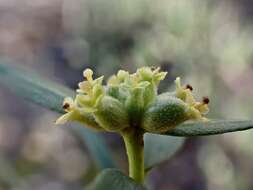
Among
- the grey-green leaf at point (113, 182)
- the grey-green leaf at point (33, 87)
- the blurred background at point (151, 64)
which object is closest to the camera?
the grey-green leaf at point (113, 182)

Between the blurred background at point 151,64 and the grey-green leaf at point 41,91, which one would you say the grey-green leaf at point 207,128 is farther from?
the blurred background at point 151,64

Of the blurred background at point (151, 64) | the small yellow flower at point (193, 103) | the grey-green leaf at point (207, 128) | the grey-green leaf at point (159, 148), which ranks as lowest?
the blurred background at point (151, 64)

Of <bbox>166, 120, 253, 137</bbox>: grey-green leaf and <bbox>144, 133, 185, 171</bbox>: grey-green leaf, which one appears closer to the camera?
<bbox>166, 120, 253, 137</bbox>: grey-green leaf

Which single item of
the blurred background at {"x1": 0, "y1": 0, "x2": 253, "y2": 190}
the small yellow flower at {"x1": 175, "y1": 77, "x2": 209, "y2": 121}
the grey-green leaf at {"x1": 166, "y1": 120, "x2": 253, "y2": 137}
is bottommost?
the blurred background at {"x1": 0, "y1": 0, "x2": 253, "y2": 190}

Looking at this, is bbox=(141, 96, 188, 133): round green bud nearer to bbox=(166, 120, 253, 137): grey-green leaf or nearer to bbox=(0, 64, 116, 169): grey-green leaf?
bbox=(166, 120, 253, 137): grey-green leaf

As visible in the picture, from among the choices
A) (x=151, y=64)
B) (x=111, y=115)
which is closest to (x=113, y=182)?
(x=111, y=115)

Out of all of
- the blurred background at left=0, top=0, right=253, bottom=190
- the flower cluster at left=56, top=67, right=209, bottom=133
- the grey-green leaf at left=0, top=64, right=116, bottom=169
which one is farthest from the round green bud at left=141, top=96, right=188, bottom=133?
the blurred background at left=0, top=0, right=253, bottom=190

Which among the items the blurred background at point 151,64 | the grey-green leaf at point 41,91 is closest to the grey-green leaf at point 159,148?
the grey-green leaf at point 41,91

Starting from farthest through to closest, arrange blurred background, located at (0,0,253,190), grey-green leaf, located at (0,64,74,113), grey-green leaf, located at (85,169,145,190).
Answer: blurred background, located at (0,0,253,190) < grey-green leaf, located at (0,64,74,113) < grey-green leaf, located at (85,169,145,190)
